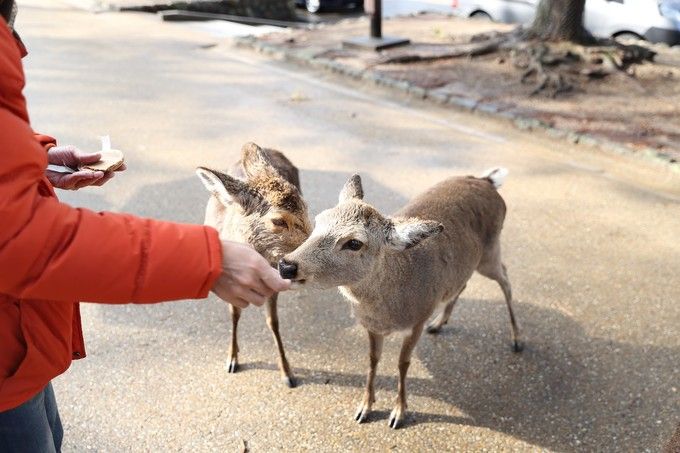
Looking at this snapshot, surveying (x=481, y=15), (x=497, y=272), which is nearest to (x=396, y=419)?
(x=497, y=272)

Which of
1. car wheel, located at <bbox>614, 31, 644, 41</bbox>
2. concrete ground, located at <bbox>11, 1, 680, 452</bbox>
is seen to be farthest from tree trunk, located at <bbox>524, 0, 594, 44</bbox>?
car wheel, located at <bbox>614, 31, 644, 41</bbox>

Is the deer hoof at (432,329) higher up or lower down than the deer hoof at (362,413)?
higher up

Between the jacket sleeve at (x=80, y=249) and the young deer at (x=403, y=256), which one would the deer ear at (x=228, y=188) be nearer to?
the young deer at (x=403, y=256)

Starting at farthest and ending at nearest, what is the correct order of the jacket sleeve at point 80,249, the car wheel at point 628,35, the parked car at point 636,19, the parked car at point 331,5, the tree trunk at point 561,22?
the parked car at point 331,5 < the car wheel at point 628,35 < the parked car at point 636,19 < the tree trunk at point 561,22 < the jacket sleeve at point 80,249

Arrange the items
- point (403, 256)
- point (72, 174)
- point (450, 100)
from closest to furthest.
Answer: point (72, 174), point (403, 256), point (450, 100)

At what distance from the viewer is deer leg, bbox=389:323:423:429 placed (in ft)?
10.1

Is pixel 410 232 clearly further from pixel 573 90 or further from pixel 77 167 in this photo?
pixel 573 90

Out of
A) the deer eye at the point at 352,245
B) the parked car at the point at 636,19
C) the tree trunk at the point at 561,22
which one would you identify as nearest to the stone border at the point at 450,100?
the tree trunk at the point at 561,22

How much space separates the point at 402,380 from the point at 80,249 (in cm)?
224

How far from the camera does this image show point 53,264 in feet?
4.02

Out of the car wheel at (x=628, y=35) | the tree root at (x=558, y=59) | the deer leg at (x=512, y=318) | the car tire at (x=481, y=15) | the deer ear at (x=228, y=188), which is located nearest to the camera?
the deer ear at (x=228, y=188)

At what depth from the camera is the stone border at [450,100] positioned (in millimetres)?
6316

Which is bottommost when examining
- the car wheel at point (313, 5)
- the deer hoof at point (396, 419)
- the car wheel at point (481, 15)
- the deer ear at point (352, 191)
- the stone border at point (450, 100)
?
the deer hoof at point (396, 419)

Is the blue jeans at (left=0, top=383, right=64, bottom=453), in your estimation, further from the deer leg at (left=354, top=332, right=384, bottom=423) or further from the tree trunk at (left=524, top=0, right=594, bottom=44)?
the tree trunk at (left=524, top=0, right=594, bottom=44)
